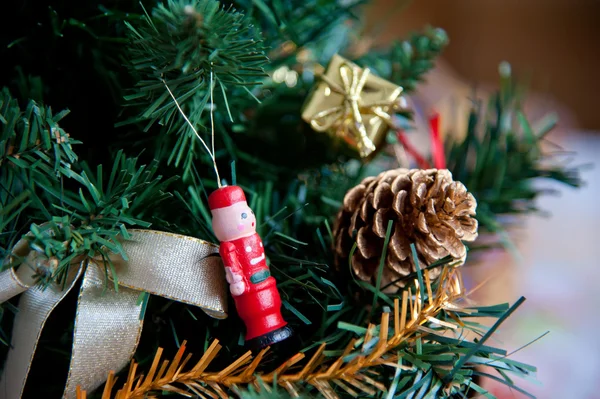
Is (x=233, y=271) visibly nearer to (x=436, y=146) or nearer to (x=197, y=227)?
(x=197, y=227)

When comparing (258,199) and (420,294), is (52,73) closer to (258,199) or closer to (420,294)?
(258,199)

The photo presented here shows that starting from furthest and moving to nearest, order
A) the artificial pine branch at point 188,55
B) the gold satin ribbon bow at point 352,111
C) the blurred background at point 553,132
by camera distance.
A: 1. the blurred background at point 553,132
2. the gold satin ribbon bow at point 352,111
3. the artificial pine branch at point 188,55

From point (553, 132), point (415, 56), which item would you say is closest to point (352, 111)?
point (415, 56)

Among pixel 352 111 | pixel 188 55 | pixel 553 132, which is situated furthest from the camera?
pixel 553 132

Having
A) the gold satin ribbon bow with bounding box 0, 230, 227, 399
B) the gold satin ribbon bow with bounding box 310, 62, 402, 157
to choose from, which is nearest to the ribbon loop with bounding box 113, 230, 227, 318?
the gold satin ribbon bow with bounding box 0, 230, 227, 399

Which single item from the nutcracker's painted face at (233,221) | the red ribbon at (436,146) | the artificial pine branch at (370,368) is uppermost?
the nutcracker's painted face at (233,221)

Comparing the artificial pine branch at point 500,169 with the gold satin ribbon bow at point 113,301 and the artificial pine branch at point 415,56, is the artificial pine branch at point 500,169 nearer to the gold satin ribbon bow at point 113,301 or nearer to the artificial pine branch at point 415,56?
the artificial pine branch at point 415,56

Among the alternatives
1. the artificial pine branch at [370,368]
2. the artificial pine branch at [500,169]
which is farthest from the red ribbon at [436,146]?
the artificial pine branch at [370,368]
